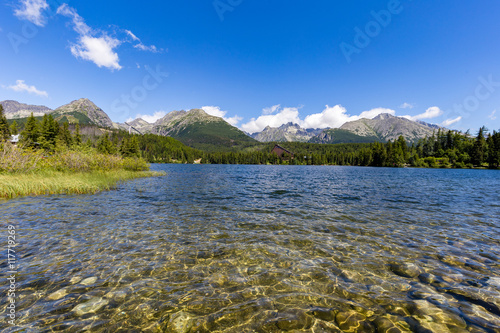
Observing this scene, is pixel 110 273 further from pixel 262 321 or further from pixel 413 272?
pixel 413 272

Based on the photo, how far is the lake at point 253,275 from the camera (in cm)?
549

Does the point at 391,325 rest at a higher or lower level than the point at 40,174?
lower

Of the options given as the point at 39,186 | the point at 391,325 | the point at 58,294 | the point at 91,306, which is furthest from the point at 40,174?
the point at 391,325

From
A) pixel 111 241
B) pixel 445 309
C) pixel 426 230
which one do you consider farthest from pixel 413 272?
pixel 111 241

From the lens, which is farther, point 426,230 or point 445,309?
point 426,230

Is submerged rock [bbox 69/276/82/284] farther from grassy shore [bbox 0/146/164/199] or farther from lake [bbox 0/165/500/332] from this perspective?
grassy shore [bbox 0/146/164/199]

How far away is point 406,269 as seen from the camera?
8.34 m

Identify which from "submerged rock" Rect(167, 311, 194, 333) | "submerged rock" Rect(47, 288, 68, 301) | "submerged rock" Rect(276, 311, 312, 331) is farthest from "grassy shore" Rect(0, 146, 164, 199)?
"submerged rock" Rect(276, 311, 312, 331)

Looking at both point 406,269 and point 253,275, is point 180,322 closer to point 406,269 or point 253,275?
point 253,275

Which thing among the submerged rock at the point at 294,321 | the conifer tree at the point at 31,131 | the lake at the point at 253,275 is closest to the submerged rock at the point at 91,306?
the lake at the point at 253,275

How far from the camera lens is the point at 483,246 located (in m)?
10.6

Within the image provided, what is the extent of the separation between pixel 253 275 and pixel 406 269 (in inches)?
236

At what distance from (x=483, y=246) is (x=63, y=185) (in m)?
36.8

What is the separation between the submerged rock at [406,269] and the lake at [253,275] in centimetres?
4
